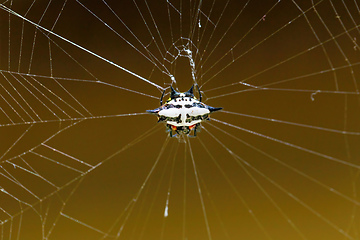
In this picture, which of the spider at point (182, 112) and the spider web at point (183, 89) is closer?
the spider at point (182, 112)

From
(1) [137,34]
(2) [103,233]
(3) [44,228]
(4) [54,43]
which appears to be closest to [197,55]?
(1) [137,34]

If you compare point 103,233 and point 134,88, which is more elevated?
point 134,88

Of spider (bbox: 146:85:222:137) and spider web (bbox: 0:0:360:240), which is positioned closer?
spider (bbox: 146:85:222:137)

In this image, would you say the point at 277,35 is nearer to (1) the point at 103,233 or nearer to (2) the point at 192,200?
(2) the point at 192,200

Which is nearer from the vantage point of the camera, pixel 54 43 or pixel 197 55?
pixel 197 55

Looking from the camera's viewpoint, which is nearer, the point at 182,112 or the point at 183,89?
the point at 182,112

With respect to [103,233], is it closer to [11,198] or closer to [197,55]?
[11,198]

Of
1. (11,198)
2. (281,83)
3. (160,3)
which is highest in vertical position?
(160,3)
